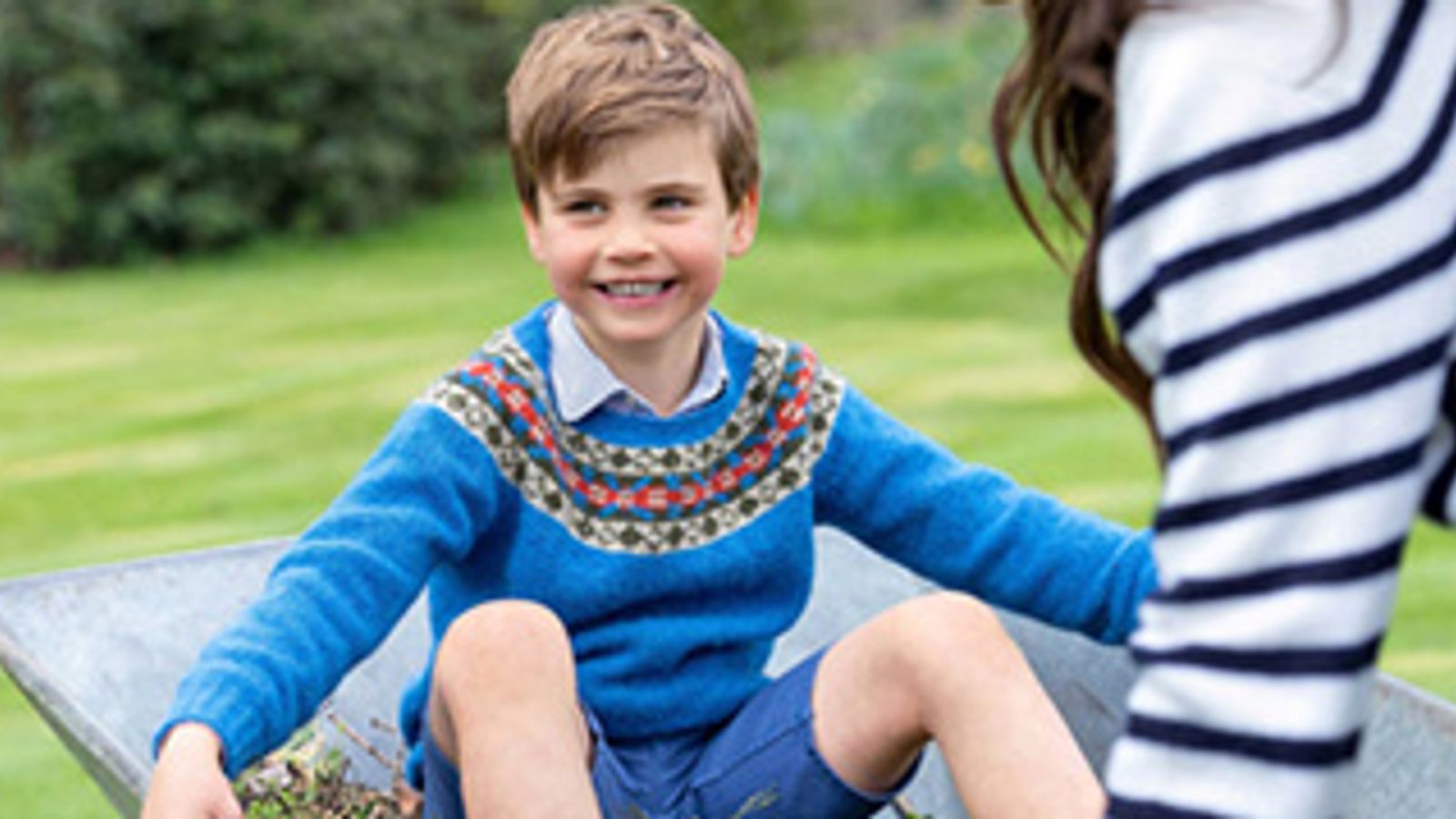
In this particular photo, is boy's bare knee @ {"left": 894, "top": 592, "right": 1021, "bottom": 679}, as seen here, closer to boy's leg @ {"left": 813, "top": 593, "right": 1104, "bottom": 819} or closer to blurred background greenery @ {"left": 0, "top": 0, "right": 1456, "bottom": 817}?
boy's leg @ {"left": 813, "top": 593, "right": 1104, "bottom": 819}

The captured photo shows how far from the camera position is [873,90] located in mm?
9555

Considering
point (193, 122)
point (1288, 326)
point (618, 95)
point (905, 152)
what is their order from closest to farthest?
point (1288, 326) < point (618, 95) < point (905, 152) < point (193, 122)

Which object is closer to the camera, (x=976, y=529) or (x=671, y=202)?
(x=671, y=202)

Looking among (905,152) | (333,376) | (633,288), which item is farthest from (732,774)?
(905,152)

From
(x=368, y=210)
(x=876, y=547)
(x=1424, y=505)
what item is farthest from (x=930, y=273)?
(x=1424, y=505)

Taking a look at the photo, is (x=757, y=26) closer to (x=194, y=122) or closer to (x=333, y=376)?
(x=194, y=122)

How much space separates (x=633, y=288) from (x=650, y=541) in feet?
0.79

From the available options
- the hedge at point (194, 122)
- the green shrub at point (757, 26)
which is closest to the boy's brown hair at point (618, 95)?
the hedge at point (194, 122)

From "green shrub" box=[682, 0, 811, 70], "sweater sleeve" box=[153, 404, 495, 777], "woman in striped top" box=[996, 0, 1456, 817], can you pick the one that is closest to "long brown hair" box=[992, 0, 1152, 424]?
"woman in striped top" box=[996, 0, 1456, 817]

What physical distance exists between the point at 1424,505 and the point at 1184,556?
15 cm

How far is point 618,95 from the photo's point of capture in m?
2.23

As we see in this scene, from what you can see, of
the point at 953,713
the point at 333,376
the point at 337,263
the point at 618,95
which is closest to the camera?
the point at 953,713

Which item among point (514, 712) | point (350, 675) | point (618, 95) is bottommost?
point (350, 675)

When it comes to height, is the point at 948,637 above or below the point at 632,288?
below
